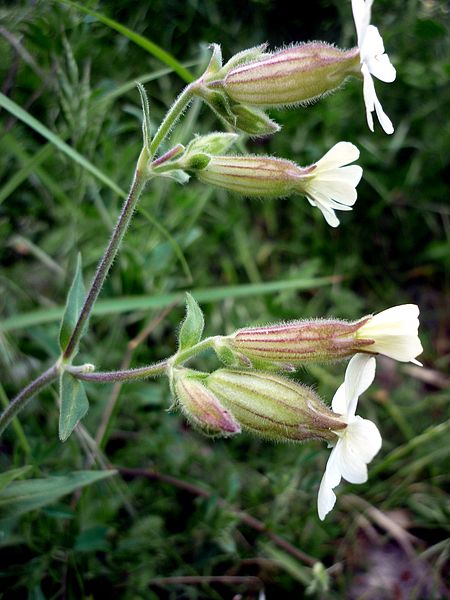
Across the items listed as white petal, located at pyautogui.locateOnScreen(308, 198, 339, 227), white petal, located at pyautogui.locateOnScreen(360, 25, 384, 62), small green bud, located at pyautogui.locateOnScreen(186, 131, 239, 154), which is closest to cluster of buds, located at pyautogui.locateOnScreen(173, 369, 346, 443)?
white petal, located at pyautogui.locateOnScreen(308, 198, 339, 227)

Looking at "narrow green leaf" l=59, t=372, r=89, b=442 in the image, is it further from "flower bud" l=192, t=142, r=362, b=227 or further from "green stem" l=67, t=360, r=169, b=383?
"flower bud" l=192, t=142, r=362, b=227

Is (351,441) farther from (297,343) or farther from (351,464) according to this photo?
(297,343)

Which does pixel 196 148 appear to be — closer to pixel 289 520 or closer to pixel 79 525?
pixel 79 525

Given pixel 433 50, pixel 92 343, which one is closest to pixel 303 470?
pixel 92 343

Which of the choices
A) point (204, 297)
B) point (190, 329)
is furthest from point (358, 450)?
point (204, 297)

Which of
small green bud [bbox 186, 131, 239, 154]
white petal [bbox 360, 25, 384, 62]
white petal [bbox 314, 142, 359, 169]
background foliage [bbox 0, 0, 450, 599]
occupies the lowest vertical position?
background foliage [bbox 0, 0, 450, 599]
